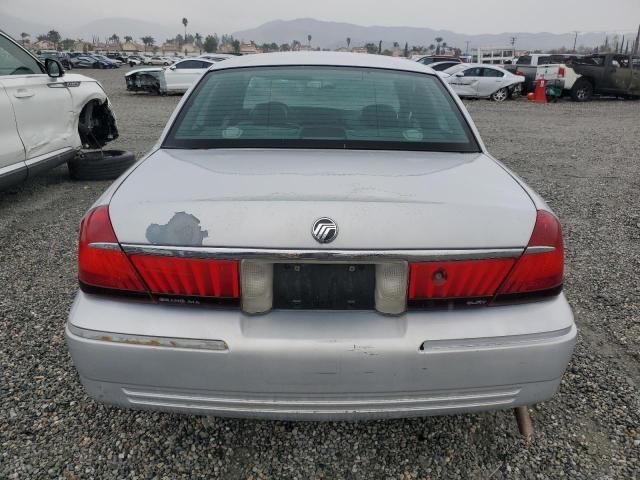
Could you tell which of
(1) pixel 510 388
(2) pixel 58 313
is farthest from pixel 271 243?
(2) pixel 58 313

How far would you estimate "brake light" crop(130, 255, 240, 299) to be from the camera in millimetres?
1603

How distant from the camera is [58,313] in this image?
311cm

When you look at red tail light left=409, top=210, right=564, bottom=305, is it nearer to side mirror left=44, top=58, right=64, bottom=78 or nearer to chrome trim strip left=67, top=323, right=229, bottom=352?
chrome trim strip left=67, top=323, right=229, bottom=352

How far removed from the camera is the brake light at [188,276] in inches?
63.1

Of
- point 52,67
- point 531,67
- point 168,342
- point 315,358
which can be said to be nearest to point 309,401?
point 315,358

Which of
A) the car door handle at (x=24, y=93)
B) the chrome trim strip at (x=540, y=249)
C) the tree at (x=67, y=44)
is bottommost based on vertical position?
the chrome trim strip at (x=540, y=249)

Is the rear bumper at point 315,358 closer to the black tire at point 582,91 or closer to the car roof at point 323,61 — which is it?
the car roof at point 323,61

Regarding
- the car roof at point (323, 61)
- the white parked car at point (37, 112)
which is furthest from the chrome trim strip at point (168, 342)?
→ the white parked car at point (37, 112)

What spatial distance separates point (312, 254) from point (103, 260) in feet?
2.32

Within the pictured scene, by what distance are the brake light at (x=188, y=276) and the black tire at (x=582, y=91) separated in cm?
2019

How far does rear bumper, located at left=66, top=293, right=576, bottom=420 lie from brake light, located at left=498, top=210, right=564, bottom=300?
2.9 inches

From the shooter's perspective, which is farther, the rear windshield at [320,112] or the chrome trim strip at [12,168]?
the chrome trim strip at [12,168]

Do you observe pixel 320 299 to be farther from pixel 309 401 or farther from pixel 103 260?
pixel 103 260

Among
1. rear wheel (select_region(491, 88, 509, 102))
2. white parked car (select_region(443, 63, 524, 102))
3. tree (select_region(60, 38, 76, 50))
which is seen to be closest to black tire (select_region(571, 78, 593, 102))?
white parked car (select_region(443, 63, 524, 102))
